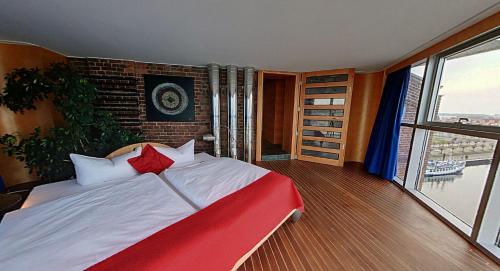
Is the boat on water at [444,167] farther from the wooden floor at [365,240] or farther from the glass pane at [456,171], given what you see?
the wooden floor at [365,240]

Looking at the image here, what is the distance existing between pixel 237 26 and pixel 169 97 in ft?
6.92

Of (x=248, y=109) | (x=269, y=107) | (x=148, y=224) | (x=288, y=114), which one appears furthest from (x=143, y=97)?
(x=269, y=107)

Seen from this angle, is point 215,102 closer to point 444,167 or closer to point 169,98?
point 169,98

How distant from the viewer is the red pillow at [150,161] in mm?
1967

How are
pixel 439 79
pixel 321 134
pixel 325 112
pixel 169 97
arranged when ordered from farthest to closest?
pixel 321 134, pixel 325 112, pixel 169 97, pixel 439 79

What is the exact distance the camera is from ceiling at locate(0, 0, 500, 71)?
1.34 metres

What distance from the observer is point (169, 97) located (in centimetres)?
313

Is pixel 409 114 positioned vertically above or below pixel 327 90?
below

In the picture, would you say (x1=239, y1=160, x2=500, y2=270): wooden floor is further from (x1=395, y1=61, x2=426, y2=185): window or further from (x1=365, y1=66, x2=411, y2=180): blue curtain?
(x1=395, y1=61, x2=426, y2=185): window

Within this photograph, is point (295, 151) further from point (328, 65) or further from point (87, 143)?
point (87, 143)

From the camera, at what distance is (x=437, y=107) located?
2273 mm

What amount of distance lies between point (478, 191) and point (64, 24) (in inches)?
188

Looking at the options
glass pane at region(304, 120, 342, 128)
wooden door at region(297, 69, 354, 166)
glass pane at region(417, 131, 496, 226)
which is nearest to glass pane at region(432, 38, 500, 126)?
glass pane at region(417, 131, 496, 226)


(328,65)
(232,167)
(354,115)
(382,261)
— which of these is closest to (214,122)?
(232,167)
